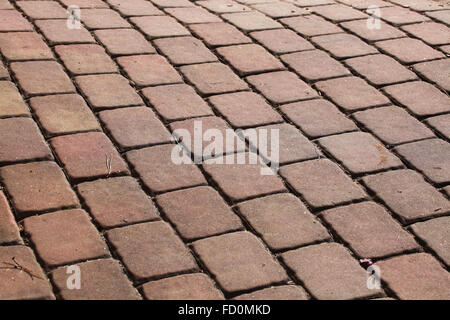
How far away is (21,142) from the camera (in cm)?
335

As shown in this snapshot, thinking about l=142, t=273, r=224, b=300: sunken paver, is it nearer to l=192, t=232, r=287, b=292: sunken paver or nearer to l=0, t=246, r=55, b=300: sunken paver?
l=192, t=232, r=287, b=292: sunken paver

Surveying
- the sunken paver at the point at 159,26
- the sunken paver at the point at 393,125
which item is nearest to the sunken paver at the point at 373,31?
the sunken paver at the point at 393,125

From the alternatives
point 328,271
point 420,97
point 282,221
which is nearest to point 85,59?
point 282,221

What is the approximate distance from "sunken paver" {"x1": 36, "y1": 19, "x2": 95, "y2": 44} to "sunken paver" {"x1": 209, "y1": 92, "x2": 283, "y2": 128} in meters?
1.15

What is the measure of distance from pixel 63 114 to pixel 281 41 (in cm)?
172

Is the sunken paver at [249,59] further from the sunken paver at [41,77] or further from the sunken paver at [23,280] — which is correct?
the sunken paver at [23,280]

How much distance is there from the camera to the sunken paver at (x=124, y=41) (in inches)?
174

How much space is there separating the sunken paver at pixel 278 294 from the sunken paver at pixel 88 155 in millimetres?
974

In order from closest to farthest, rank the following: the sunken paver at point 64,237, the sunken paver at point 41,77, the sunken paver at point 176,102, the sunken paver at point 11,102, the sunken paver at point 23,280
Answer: the sunken paver at point 23,280
the sunken paver at point 64,237
the sunken paver at point 11,102
the sunken paver at point 176,102
the sunken paver at point 41,77

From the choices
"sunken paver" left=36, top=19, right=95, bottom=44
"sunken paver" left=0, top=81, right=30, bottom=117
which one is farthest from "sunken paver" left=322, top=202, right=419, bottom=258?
"sunken paver" left=36, top=19, right=95, bottom=44

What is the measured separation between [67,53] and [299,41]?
1545 mm

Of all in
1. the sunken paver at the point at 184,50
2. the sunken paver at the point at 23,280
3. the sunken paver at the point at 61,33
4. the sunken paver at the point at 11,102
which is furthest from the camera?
the sunken paver at the point at 61,33

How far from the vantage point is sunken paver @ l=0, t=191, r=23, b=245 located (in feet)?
8.95

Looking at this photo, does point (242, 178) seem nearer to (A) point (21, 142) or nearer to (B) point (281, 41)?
(A) point (21, 142)
